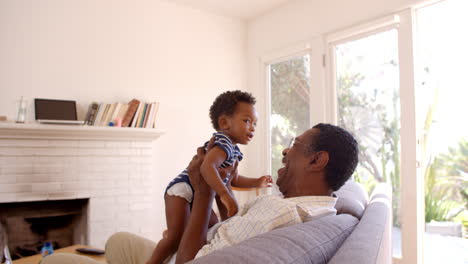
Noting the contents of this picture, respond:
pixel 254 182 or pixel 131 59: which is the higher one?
pixel 131 59

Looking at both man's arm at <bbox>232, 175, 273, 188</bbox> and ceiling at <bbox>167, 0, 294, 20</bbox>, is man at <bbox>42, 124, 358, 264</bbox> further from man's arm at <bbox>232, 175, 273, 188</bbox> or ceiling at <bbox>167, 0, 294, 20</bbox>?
ceiling at <bbox>167, 0, 294, 20</bbox>

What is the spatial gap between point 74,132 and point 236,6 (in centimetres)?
242

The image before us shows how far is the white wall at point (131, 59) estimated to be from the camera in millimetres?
3383

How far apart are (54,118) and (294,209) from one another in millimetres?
3015

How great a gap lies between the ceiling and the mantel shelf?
1.69 m

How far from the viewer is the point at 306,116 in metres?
4.12

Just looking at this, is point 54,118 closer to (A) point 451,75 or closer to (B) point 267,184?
(B) point 267,184

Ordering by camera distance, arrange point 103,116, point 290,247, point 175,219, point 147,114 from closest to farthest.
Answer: point 290,247 < point 175,219 < point 103,116 < point 147,114

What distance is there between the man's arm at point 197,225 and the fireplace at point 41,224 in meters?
2.77

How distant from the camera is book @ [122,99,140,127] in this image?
3.65 meters

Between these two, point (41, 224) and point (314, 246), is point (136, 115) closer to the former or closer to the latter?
point (41, 224)

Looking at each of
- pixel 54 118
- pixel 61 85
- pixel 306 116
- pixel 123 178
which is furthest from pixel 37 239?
pixel 306 116

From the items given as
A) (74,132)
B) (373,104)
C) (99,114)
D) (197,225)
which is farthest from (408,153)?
(74,132)

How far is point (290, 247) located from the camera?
653 mm
